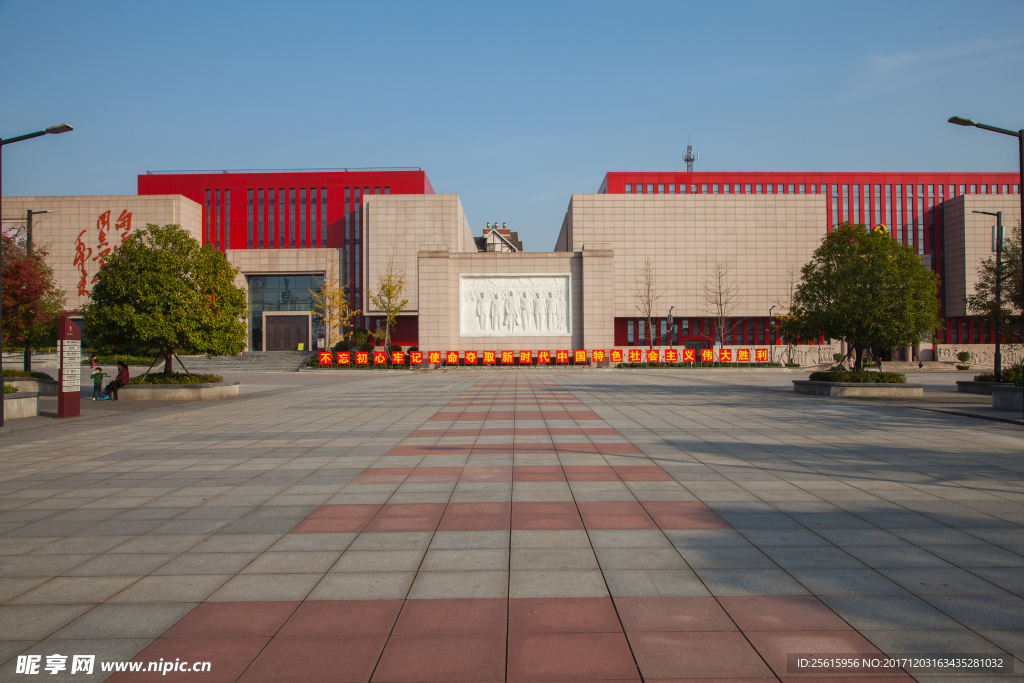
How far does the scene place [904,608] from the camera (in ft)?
13.3

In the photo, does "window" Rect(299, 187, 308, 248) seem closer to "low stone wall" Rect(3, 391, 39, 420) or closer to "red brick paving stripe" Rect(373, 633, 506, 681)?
"low stone wall" Rect(3, 391, 39, 420)

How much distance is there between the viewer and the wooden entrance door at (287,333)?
65688mm

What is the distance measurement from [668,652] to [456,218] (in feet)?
212

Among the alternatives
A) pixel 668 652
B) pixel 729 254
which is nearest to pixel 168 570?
pixel 668 652

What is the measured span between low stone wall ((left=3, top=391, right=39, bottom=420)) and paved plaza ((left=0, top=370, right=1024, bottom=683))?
5882 millimetres

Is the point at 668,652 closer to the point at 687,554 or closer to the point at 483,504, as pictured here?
the point at 687,554

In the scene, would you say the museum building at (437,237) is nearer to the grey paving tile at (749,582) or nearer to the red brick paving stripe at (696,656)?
the grey paving tile at (749,582)

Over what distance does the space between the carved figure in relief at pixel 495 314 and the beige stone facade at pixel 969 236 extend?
53185 mm

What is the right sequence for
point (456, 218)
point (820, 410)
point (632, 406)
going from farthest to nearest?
1. point (456, 218)
2. point (632, 406)
3. point (820, 410)

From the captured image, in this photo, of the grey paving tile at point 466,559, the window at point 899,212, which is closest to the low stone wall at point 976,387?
the grey paving tile at point 466,559

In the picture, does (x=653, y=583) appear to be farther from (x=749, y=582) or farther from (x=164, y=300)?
(x=164, y=300)

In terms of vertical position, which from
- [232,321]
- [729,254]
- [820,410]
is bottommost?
[820,410]

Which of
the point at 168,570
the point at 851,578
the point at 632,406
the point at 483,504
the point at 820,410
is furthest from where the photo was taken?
the point at 632,406

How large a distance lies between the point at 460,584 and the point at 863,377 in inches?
847
